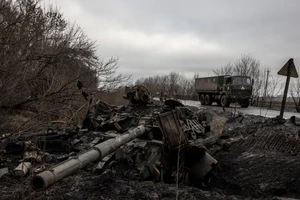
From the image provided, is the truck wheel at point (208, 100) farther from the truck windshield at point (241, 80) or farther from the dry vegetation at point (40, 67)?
the dry vegetation at point (40, 67)

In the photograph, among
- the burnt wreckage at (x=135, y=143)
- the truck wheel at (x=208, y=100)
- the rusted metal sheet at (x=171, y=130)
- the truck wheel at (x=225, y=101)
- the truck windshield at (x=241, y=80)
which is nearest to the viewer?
the burnt wreckage at (x=135, y=143)

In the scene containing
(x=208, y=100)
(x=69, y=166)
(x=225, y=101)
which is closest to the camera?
(x=69, y=166)

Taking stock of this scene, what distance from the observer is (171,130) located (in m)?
6.92

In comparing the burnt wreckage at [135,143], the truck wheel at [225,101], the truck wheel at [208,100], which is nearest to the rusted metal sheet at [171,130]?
the burnt wreckage at [135,143]

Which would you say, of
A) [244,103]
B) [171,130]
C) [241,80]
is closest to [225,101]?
[244,103]

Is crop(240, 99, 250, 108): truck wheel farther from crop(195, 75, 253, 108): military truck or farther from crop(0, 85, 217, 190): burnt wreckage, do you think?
crop(0, 85, 217, 190): burnt wreckage

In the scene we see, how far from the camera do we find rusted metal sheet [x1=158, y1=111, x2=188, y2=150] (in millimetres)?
6750

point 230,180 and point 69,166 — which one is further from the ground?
point 69,166

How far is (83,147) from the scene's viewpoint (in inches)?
295

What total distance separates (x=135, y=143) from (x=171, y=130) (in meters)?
0.86

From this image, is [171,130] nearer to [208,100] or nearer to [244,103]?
[244,103]

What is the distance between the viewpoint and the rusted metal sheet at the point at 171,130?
22.1 feet

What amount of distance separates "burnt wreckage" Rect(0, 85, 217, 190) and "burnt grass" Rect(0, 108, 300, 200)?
347 mm

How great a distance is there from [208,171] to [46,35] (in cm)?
1019
